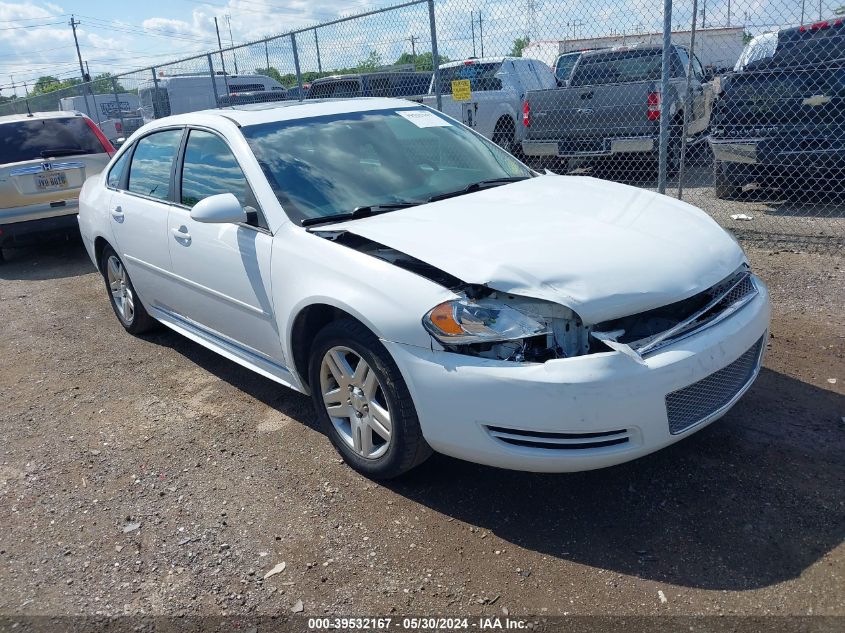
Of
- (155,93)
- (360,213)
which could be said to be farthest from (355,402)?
(155,93)

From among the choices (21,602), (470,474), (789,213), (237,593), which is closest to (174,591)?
(237,593)

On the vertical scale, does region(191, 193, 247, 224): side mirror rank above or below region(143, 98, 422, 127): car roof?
below

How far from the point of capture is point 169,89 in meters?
16.7

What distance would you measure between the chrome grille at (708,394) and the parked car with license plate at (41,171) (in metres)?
7.84

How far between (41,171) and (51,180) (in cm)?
14

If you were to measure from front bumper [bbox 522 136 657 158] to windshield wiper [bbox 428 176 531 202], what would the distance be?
5.09 m

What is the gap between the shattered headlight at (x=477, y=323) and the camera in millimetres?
2686

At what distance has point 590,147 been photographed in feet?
31.0

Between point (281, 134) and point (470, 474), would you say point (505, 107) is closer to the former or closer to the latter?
point (281, 134)

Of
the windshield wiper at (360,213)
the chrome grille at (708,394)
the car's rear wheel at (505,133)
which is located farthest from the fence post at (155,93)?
the chrome grille at (708,394)

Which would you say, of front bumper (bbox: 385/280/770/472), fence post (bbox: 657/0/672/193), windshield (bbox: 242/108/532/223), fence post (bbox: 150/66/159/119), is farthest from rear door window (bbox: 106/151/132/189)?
fence post (bbox: 150/66/159/119)

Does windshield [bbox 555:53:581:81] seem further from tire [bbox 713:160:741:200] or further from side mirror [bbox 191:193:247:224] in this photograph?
side mirror [bbox 191:193:247:224]

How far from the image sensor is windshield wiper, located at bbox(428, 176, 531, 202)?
12.4ft

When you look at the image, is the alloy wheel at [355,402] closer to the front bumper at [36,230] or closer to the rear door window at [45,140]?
the front bumper at [36,230]
